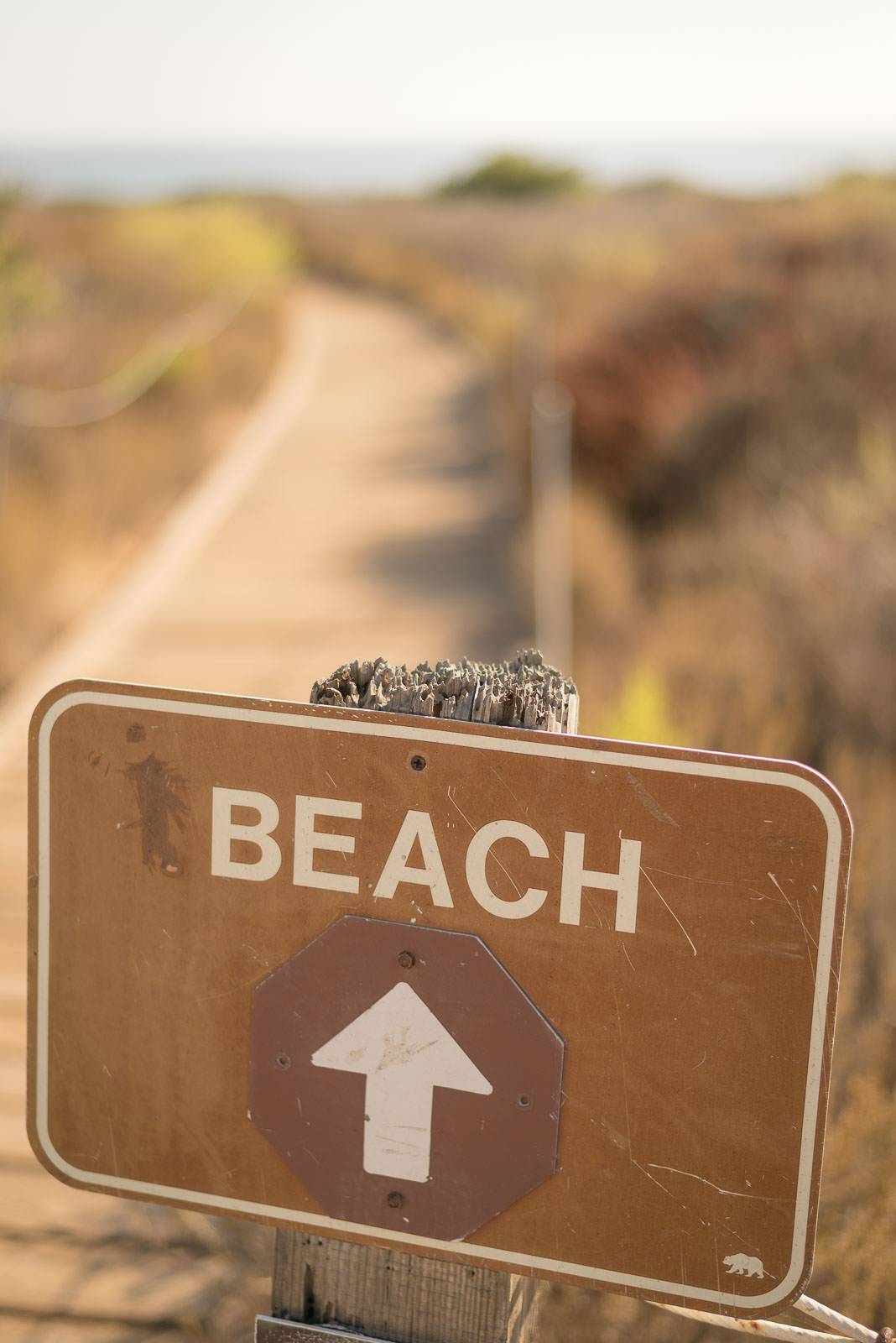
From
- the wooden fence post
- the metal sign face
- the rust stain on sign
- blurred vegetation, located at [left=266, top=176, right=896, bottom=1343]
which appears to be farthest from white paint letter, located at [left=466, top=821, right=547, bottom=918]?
blurred vegetation, located at [left=266, top=176, right=896, bottom=1343]

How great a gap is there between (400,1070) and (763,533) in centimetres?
544

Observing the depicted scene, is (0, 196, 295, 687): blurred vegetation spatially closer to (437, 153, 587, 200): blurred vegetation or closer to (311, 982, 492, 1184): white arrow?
(311, 982, 492, 1184): white arrow

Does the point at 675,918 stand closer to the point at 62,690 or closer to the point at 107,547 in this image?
the point at 62,690

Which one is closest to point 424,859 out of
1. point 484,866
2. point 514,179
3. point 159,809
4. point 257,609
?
point 484,866

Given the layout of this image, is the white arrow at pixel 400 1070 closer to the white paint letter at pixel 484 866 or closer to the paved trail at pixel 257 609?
the white paint letter at pixel 484 866

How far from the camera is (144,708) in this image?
1164 millimetres

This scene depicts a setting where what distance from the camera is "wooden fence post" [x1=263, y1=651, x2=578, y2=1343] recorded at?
115 cm

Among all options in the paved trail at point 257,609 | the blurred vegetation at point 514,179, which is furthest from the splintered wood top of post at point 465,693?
the blurred vegetation at point 514,179

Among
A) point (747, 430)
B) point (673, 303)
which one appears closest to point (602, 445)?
point (747, 430)

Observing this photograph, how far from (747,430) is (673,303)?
3.69 meters

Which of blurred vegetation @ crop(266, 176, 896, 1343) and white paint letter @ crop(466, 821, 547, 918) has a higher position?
blurred vegetation @ crop(266, 176, 896, 1343)

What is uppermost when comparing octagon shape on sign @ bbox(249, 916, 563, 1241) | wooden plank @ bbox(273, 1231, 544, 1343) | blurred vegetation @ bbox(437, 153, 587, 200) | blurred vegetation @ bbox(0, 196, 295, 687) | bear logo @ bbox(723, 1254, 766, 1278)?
blurred vegetation @ bbox(437, 153, 587, 200)

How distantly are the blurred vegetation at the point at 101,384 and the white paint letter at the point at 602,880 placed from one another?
5165 mm

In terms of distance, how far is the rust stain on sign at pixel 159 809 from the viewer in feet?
3.79
